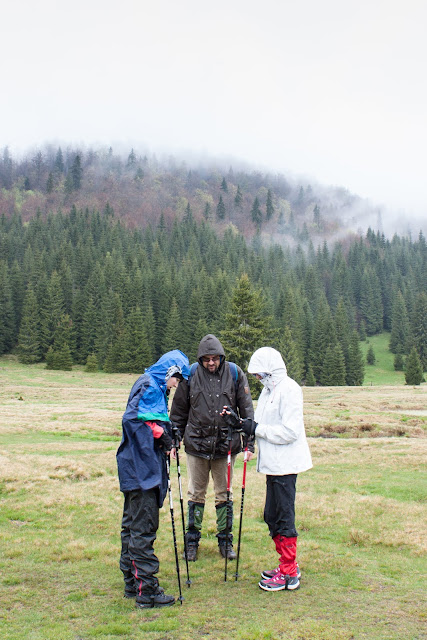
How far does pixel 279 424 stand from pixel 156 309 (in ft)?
311

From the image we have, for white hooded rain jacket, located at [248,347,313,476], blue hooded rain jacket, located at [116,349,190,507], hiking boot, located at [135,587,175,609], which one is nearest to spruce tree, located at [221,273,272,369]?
white hooded rain jacket, located at [248,347,313,476]

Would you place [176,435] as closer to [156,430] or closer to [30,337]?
[156,430]

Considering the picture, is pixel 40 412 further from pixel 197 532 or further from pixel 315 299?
pixel 315 299

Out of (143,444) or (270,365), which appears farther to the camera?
(270,365)

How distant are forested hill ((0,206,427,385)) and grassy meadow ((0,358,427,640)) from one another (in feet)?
106

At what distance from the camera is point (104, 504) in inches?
456

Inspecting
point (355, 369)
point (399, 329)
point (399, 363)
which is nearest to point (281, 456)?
point (355, 369)

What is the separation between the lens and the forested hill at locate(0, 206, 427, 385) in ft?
273

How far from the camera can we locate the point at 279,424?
23.6 ft

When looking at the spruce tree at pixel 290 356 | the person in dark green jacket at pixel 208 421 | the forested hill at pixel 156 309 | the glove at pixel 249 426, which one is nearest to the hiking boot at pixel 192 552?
the person in dark green jacket at pixel 208 421

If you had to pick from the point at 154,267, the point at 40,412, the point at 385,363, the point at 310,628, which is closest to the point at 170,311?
the point at 154,267

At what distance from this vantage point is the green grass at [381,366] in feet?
310

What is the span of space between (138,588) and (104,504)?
5362 mm

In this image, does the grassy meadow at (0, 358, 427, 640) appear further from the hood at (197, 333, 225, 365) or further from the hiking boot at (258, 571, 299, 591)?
the hood at (197, 333, 225, 365)
